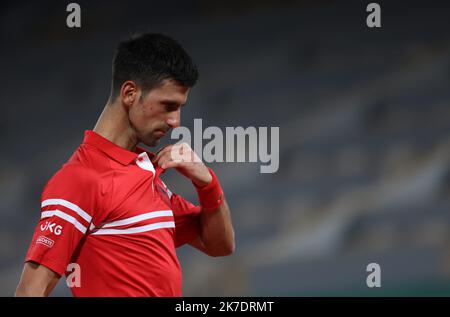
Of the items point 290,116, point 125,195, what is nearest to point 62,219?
point 125,195

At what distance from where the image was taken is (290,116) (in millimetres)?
4379

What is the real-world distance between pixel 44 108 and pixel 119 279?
347cm

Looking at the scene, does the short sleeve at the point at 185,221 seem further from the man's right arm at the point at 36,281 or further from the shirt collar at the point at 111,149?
the man's right arm at the point at 36,281

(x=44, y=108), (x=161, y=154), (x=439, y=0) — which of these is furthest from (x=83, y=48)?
→ (x=161, y=154)

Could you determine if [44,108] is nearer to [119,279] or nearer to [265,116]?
[265,116]

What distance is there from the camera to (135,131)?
4.37 ft

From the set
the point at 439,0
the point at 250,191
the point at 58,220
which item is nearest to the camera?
the point at 58,220

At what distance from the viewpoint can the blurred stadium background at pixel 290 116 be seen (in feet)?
12.9

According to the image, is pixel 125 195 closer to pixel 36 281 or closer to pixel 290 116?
pixel 36 281

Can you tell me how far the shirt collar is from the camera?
50.5 inches

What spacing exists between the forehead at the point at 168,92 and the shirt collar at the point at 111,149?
11 centimetres

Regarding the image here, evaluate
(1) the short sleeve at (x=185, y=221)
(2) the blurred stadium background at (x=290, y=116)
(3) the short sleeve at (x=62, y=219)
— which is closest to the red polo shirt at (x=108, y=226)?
(3) the short sleeve at (x=62, y=219)

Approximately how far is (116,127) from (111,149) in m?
0.05

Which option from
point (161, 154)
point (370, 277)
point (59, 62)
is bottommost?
point (161, 154)
